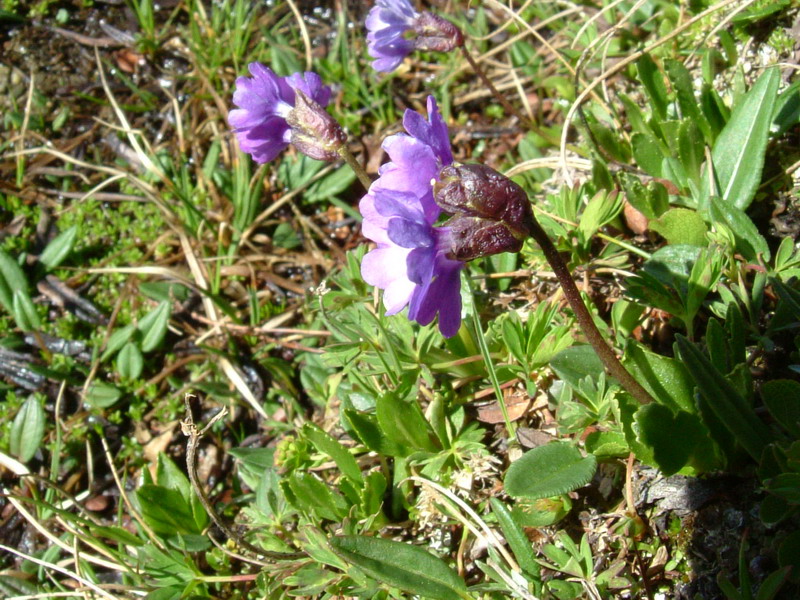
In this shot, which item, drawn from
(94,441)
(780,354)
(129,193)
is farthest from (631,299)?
(129,193)

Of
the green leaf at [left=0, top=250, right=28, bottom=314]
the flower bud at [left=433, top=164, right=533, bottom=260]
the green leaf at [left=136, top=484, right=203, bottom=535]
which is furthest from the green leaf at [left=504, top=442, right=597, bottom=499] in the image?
the green leaf at [left=0, top=250, right=28, bottom=314]

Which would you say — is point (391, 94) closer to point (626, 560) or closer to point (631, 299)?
point (631, 299)

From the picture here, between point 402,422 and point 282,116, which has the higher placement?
point 282,116

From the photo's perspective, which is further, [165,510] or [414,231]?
[165,510]

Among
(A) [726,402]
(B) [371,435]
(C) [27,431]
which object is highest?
(A) [726,402]

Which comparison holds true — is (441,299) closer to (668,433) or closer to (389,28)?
(668,433)

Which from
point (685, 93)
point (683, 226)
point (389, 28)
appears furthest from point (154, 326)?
point (685, 93)
